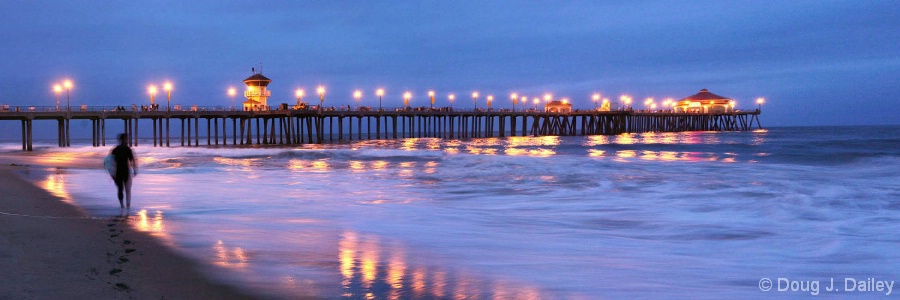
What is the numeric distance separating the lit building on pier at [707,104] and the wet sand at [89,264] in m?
101

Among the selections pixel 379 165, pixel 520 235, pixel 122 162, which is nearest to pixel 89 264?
pixel 122 162

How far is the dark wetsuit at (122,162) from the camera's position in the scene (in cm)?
831

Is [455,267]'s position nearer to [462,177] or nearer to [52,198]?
[52,198]

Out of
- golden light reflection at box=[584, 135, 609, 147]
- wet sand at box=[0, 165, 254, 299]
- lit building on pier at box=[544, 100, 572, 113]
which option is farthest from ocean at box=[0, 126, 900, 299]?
lit building on pier at box=[544, 100, 572, 113]

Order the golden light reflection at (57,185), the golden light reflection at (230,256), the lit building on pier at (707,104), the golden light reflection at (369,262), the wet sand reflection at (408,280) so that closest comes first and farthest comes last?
the wet sand reflection at (408,280) < the golden light reflection at (369,262) < the golden light reflection at (230,256) < the golden light reflection at (57,185) < the lit building on pier at (707,104)

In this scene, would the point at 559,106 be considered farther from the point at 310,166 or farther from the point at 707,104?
the point at 310,166

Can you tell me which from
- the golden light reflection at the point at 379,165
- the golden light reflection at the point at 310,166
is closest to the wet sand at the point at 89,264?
the golden light reflection at the point at 310,166

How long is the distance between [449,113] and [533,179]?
4409 cm

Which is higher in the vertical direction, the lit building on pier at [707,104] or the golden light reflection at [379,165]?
the lit building on pier at [707,104]

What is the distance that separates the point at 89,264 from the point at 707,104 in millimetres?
106548

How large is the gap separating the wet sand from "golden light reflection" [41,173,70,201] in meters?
3.07

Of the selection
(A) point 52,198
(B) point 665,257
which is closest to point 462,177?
(A) point 52,198

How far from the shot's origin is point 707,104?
4003 inches

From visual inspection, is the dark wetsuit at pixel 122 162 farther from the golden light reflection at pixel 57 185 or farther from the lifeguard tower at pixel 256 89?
the lifeguard tower at pixel 256 89
